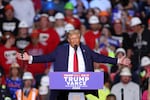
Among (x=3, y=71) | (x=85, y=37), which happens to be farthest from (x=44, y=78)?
(x=85, y=37)

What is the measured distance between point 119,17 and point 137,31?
1.03 metres

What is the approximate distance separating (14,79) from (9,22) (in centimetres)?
285

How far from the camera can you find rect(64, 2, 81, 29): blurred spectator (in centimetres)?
1859

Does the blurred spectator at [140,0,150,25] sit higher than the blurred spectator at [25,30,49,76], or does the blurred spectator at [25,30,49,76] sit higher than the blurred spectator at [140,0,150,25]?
the blurred spectator at [140,0,150,25]

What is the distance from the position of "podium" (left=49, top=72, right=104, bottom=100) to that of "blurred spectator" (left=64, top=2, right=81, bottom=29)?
287 inches

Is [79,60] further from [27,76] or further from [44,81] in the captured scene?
[44,81]

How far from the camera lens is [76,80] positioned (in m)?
11.2

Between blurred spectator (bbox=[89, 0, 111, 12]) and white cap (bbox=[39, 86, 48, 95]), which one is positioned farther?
blurred spectator (bbox=[89, 0, 111, 12])

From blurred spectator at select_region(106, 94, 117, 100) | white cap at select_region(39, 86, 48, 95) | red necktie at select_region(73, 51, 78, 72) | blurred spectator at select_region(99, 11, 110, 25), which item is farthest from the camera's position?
blurred spectator at select_region(99, 11, 110, 25)

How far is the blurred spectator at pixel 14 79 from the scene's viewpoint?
15623 mm

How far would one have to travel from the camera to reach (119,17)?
1936 centimetres

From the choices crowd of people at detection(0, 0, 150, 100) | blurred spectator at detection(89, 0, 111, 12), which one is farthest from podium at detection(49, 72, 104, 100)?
blurred spectator at detection(89, 0, 111, 12)

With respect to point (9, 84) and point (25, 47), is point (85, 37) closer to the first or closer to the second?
point (25, 47)

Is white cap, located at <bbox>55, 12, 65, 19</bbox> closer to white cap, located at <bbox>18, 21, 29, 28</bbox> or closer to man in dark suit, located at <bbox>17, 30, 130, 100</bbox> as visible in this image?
white cap, located at <bbox>18, 21, 29, 28</bbox>
